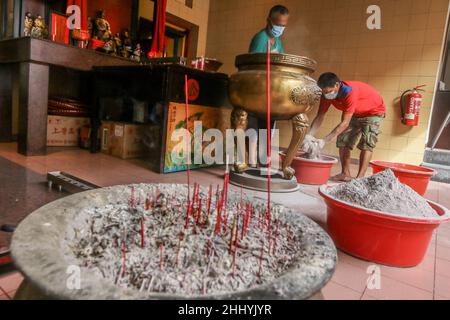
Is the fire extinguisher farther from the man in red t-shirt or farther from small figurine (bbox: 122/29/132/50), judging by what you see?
small figurine (bbox: 122/29/132/50)

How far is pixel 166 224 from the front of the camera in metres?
0.91

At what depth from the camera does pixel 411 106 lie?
4270mm

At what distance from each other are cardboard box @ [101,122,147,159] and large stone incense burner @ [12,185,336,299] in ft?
7.84

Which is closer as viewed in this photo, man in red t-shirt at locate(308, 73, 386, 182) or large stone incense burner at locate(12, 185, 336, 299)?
large stone incense burner at locate(12, 185, 336, 299)

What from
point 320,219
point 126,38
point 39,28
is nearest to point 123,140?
point 39,28

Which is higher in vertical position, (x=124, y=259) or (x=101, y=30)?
(x=101, y=30)

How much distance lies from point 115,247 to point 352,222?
111 cm

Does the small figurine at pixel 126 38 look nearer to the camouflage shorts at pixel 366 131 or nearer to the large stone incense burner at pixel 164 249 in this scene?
the camouflage shorts at pixel 366 131

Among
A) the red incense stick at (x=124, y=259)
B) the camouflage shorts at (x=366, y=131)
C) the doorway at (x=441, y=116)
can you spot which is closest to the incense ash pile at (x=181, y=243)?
the red incense stick at (x=124, y=259)

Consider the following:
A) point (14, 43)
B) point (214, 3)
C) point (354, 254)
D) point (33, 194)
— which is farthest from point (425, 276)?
point (214, 3)

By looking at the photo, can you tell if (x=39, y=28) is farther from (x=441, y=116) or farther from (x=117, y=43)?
(x=441, y=116)

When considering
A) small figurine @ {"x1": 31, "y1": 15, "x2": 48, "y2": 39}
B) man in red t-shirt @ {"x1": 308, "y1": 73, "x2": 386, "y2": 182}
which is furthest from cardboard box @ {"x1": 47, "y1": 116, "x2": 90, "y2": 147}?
man in red t-shirt @ {"x1": 308, "y1": 73, "x2": 386, "y2": 182}

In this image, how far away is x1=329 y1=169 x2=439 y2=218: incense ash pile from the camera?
1.39m

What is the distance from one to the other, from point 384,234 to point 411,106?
362 centimetres
